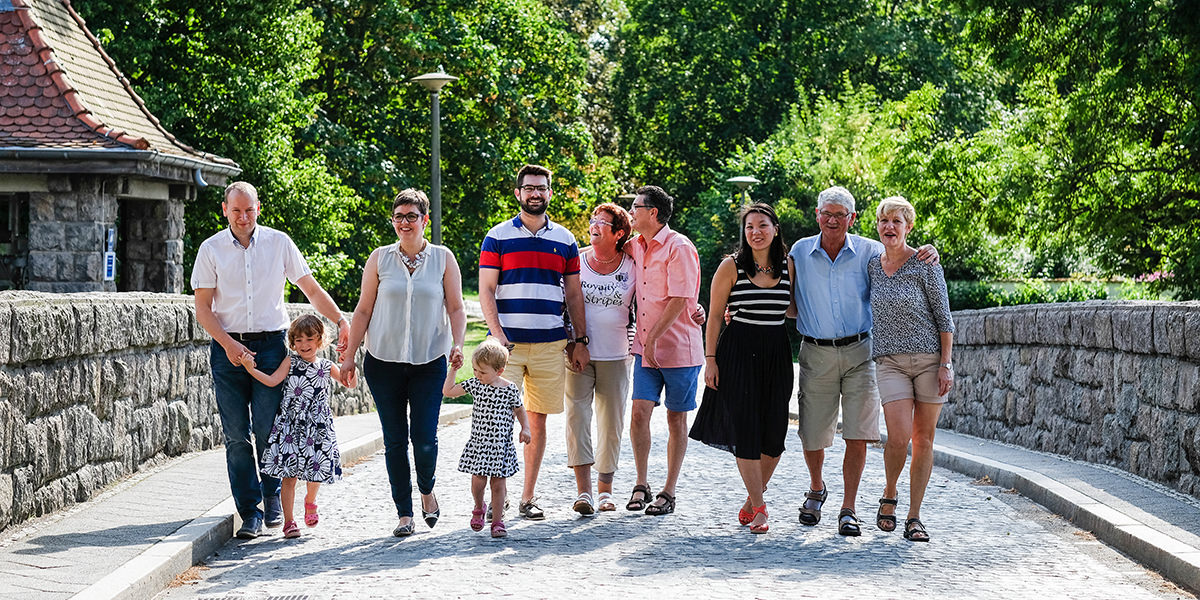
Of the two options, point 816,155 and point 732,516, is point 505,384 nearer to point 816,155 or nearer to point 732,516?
point 732,516

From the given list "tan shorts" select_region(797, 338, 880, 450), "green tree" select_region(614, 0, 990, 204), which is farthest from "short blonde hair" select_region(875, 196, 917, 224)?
"green tree" select_region(614, 0, 990, 204)

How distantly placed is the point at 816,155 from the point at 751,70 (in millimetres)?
9702

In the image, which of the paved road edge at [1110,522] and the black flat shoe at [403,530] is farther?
the black flat shoe at [403,530]

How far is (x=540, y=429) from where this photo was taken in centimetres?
827

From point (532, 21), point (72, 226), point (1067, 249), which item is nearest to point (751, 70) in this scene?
point (532, 21)

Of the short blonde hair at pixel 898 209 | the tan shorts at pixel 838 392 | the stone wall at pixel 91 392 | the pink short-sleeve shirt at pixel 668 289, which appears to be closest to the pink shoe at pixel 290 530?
the stone wall at pixel 91 392

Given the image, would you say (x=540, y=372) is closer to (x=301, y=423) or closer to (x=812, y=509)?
(x=301, y=423)

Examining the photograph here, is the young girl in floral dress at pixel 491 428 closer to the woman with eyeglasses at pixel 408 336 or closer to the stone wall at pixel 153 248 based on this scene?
the woman with eyeglasses at pixel 408 336

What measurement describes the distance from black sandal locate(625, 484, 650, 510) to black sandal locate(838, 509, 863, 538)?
1297 mm

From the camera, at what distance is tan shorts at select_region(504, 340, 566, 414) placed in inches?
319

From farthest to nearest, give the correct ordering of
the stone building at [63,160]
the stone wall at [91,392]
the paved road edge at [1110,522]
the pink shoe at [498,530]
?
the stone building at [63,160]
the pink shoe at [498,530]
the stone wall at [91,392]
the paved road edge at [1110,522]

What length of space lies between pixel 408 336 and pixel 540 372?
0.91 meters

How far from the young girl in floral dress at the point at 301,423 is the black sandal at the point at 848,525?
8.84ft

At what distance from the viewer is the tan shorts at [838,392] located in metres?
7.77
